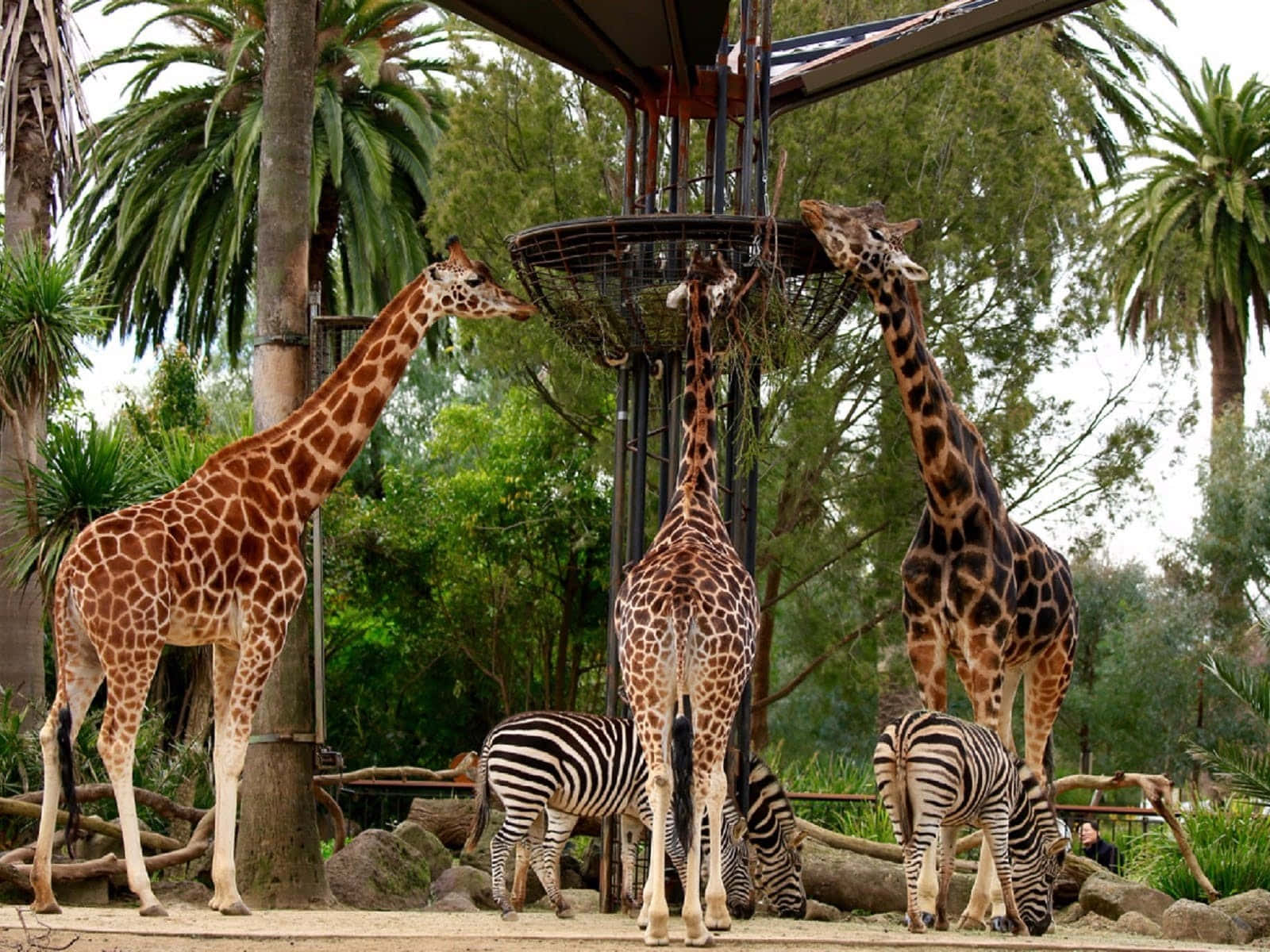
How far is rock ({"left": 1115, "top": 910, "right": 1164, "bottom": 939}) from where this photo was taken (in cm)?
1151

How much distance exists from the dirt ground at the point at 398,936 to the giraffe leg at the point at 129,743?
0.21 metres

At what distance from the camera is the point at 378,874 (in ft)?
43.0

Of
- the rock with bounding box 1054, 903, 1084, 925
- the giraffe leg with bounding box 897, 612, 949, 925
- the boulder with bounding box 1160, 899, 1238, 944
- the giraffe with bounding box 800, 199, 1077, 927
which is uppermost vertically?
the giraffe with bounding box 800, 199, 1077, 927

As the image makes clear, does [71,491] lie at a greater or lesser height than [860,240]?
lesser

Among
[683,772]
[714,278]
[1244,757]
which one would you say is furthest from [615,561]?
[1244,757]

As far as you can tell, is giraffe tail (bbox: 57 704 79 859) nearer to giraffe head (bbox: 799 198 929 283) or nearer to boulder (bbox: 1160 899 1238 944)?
giraffe head (bbox: 799 198 929 283)

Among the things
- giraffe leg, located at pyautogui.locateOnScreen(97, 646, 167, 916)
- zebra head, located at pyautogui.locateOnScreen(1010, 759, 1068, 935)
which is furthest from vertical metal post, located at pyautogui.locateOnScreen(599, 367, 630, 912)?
giraffe leg, located at pyautogui.locateOnScreen(97, 646, 167, 916)

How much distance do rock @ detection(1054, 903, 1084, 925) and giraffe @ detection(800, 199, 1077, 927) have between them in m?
1.97

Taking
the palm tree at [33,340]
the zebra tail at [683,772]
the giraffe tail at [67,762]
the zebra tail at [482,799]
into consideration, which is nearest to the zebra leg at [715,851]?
the zebra tail at [683,772]

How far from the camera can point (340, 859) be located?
13.2 metres

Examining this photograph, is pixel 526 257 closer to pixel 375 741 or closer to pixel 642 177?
pixel 642 177

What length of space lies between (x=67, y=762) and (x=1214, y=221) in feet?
92.6

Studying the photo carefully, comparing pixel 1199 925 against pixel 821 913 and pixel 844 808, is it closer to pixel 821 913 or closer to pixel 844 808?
pixel 821 913

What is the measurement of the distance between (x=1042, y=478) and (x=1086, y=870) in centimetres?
868
